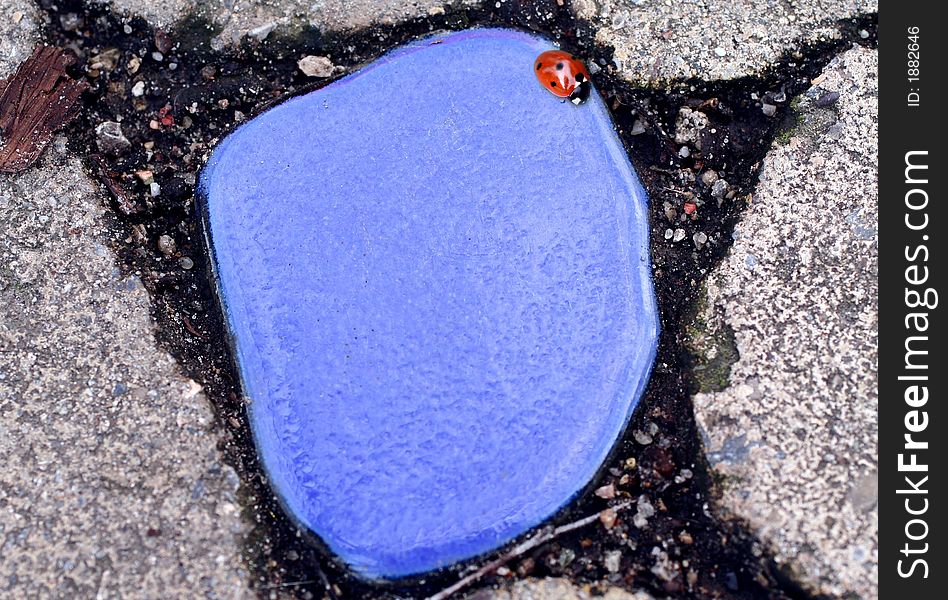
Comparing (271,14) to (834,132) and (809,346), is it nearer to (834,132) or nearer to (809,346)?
(834,132)

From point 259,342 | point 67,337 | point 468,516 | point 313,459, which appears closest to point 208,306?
point 259,342

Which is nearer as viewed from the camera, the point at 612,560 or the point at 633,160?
the point at 612,560

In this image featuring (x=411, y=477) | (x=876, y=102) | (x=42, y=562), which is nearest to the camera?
(x=42, y=562)

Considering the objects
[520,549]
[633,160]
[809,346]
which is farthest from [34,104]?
[809,346]

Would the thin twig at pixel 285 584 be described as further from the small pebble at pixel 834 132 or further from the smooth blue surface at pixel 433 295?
the small pebble at pixel 834 132

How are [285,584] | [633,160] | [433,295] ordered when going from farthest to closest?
[633,160], [433,295], [285,584]

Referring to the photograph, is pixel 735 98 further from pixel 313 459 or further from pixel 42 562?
pixel 42 562
